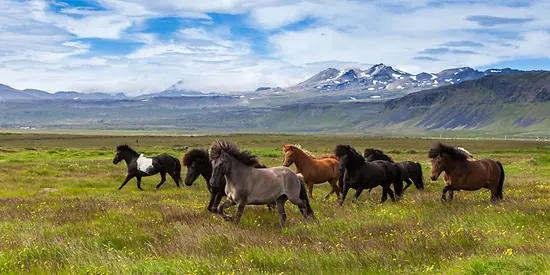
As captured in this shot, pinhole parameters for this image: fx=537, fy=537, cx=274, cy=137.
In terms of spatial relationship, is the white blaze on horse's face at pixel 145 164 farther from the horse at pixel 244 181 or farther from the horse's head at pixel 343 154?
the horse at pixel 244 181

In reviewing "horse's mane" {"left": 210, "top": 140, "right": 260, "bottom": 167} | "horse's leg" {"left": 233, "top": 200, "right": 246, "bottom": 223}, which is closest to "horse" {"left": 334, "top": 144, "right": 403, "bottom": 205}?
"horse's mane" {"left": 210, "top": 140, "right": 260, "bottom": 167}

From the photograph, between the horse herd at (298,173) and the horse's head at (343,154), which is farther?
the horse's head at (343,154)

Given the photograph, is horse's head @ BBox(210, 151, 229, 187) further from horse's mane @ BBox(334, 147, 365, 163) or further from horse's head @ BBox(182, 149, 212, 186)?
horse's mane @ BBox(334, 147, 365, 163)

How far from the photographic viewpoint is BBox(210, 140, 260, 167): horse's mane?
46.3ft

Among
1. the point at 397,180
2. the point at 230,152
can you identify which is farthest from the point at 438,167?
the point at 230,152

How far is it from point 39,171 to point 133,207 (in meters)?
18.6

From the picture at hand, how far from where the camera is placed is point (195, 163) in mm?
18094

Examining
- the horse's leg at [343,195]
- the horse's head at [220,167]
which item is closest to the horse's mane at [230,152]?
the horse's head at [220,167]

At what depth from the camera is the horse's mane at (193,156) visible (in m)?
18.0

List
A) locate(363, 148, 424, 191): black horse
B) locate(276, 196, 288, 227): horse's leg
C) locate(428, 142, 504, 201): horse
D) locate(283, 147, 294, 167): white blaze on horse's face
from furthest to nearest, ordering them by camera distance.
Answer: locate(363, 148, 424, 191): black horse → locate(283, 147, 294, 167): white blaze on horse's face → locate(428, 142, 504, 201): horse → locate(276, 196, 288, 227): horse's leg

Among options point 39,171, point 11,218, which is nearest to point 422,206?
point 11,218

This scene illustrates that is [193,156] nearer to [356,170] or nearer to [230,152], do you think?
[230,152]

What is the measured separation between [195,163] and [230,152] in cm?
409

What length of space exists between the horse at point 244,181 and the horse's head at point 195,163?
3.69 meters
